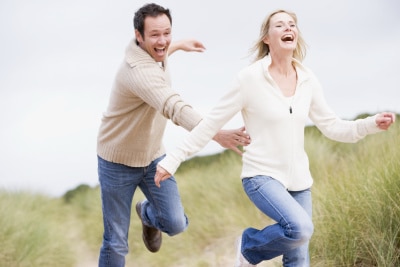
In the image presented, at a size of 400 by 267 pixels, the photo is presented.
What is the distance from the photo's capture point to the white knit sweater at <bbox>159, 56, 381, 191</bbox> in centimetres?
351

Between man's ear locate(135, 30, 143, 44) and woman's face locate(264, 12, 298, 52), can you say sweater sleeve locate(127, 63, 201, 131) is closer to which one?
man's ear locate(135, 30, 143, 44)

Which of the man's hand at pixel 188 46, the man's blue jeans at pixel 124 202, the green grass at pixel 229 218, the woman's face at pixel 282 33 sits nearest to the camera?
the woman's face at pixel 282 33

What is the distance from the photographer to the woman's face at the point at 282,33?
11.8 ft

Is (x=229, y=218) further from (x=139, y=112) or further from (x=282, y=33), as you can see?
(x=282, y=33)

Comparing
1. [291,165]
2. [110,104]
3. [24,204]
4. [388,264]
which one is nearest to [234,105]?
[291,165]

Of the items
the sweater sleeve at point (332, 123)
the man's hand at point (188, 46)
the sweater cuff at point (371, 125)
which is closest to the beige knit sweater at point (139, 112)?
the man's hand at point (188, 46)

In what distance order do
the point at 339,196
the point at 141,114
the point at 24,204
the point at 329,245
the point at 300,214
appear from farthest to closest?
the point at 24,204
the point at 339,196
the point at 329,245
the point at 141,114
the point at 300,214

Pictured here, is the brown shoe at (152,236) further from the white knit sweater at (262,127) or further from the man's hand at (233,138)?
the white knit sweater at (262,127)

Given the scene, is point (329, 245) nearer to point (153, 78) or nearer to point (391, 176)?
point (391, 176)

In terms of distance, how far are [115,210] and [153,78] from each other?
115 centimetres

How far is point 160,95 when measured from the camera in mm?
3793

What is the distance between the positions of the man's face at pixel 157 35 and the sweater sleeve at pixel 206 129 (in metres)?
0.75

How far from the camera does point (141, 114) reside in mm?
4188

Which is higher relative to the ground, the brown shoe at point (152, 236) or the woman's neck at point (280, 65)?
the woman's neck at point (280, 65)
